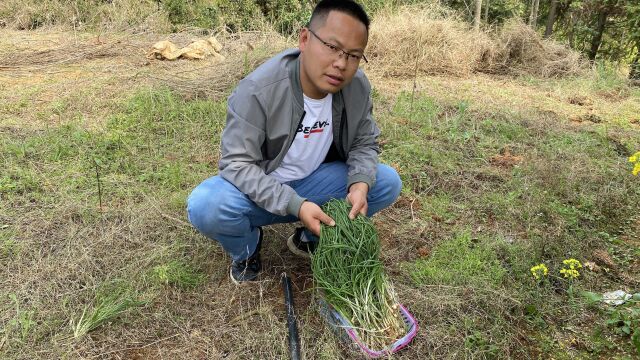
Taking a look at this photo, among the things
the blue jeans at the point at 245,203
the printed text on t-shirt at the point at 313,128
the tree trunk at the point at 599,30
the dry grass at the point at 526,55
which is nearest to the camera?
the blue jeans at the point at 245,203

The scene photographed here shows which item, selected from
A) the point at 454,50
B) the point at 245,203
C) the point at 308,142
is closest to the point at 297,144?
the point at 308,142

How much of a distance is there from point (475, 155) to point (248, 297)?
7.43 ft

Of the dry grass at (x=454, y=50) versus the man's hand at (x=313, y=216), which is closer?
the man's hand at (x=313, y=216)

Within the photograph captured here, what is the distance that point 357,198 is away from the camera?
6.52 feet

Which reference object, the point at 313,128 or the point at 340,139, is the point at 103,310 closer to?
the point at 313,128

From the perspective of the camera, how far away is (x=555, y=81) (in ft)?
20.3

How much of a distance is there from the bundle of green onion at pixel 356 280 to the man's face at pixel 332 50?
0.56 metres

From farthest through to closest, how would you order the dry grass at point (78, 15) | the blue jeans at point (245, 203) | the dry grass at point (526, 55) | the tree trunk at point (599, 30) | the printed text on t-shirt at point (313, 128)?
the tree trunk at point (599, 30) < the dry grass at point (78, 15) < the dry grass at point (526, 55) < the printed text on t-shirt at point (313, 128) < the blue jeans at point (245, 203)

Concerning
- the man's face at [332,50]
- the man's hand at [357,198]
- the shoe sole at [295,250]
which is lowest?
the shoe sole at [295,250]

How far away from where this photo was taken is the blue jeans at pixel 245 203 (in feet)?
6.19

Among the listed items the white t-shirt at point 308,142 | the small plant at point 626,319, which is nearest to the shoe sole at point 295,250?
the white t-shirt at point 308,142

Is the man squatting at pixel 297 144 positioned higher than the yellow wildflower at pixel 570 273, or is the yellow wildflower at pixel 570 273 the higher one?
the man squatting at pixel 297 144

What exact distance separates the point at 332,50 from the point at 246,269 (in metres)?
1.07

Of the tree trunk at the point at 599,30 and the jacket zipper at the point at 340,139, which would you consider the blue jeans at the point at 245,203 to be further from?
the tree trunk at the point at 599,30
